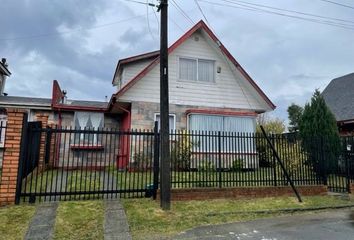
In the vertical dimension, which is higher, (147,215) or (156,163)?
(156,163)

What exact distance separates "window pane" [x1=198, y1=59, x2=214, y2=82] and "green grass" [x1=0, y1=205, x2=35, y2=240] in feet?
35.4

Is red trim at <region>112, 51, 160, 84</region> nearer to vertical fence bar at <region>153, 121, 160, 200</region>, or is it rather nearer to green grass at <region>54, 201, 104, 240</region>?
vertical fence bar at <region>153, 121, 160, 200</region>

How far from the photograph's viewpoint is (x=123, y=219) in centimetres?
657

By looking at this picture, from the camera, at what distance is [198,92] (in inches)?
605

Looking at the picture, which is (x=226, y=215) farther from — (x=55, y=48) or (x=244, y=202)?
(x=55, y=48)

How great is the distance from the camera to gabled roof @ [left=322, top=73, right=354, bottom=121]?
56.5ft

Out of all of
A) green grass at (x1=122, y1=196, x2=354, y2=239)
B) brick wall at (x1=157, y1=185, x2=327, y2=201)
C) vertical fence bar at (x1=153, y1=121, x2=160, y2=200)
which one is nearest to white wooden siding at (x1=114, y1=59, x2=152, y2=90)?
vertical fence bar at (x1=153, y1=121, x2=160, y2=200)

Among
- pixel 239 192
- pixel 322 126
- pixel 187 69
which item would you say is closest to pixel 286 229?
pixel 239 192

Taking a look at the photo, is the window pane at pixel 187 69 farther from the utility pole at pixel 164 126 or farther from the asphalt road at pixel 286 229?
the asphalt road at pixel 286 229

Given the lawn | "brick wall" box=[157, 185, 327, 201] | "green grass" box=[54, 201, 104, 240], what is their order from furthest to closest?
"brick wall" box=[157, 185, 327, 201] → the lawn → "green grass" box=[54, 201, 104, 240]

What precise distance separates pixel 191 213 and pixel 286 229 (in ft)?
6.98

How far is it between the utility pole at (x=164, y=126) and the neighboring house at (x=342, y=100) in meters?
12.3

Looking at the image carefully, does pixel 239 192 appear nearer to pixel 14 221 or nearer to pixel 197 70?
pixel 14 221

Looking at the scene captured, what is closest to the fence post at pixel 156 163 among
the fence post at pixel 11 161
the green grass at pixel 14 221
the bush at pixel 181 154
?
the bush at pixel 181 154
